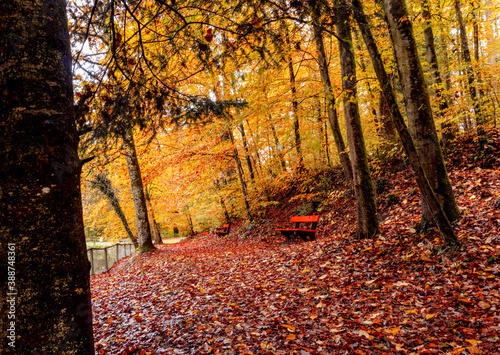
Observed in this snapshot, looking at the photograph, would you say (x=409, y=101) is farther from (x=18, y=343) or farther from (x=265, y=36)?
(x=18, y=343)

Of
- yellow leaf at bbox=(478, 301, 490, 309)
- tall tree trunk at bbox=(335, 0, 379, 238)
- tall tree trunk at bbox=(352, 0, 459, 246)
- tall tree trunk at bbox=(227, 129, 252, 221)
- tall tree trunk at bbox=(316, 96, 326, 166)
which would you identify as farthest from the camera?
tall tree trunk at bbox=(227, 129, 252, 221)

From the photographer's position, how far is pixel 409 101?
17.0 ft

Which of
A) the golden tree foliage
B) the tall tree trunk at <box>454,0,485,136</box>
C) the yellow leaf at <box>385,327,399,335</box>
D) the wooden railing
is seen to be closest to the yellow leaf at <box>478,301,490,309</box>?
the yellow leaf at <box>385,327,399,335</box>

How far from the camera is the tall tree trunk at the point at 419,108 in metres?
5.02

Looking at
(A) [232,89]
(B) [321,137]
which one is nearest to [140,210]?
(A) [232,89]

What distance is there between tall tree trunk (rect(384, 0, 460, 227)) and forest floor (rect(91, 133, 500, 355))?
75 centimetres

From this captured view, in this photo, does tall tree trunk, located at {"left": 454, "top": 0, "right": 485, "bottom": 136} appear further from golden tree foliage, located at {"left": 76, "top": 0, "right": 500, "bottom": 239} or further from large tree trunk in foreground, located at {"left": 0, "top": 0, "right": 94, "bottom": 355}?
large tree trunk in foreground, located at {"left": 0, "top": 0, "right": 94, "bottom": 355}

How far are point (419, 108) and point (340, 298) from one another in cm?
386

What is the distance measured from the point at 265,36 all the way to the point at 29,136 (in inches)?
133

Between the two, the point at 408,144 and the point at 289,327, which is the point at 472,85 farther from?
the point at 289,327

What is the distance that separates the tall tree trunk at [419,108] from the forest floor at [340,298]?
0.75 meters

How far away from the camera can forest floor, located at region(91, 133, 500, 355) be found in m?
2.96

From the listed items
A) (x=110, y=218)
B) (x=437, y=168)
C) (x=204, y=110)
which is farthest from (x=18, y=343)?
(x=110, y=218)

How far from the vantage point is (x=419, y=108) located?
200 inches
